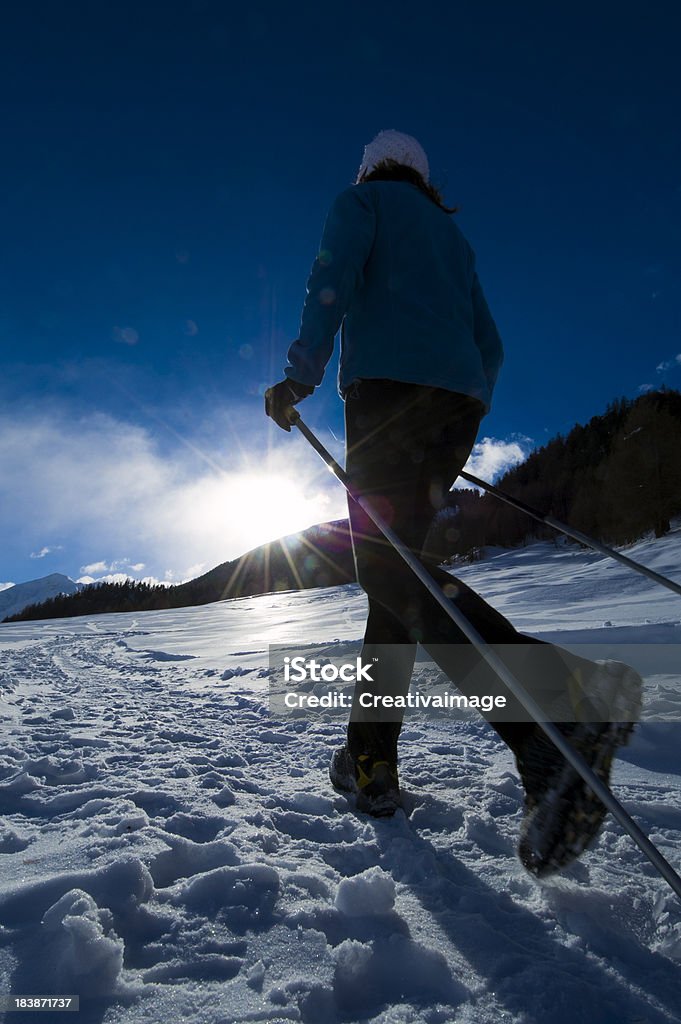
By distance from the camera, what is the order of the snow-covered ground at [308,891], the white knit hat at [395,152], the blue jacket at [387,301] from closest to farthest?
the snow-covered ground at [308,891] → the blue jacket at [387,301] → the white knit hat at [395,152]

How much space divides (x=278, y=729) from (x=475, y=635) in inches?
66.2

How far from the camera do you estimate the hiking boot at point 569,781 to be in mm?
996

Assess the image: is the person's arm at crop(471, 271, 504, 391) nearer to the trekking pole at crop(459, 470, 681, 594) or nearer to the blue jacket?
the blue jacket

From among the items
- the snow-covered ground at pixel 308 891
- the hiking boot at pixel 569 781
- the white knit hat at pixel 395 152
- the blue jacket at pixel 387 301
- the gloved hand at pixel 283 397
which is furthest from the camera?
the white knit hat at pixel 395 152

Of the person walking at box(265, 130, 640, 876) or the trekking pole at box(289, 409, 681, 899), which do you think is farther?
the person walking at box(265, 130, 640, 876)

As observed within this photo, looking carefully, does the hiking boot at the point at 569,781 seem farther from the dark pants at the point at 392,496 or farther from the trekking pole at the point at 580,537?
the trekking pole at the point at 580,537

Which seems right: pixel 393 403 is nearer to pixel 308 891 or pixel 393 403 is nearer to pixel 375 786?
pixel 375 786

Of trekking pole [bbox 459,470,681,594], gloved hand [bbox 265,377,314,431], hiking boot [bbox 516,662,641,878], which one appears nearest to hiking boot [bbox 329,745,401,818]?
hiking boot [bbox 516,662,641,878]

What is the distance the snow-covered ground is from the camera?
0.80m

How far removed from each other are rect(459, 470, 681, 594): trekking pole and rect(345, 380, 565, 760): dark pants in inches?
12.0

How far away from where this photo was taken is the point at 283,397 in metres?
1.76

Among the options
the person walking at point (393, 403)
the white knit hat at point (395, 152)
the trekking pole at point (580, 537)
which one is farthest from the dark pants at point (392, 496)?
the white knit hat at point (395, 152)

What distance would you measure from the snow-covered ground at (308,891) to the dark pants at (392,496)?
0.36m

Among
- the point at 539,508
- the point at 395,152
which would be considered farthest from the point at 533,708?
the point at 539,508
